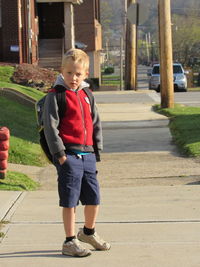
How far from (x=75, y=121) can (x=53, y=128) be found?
0.22 meters

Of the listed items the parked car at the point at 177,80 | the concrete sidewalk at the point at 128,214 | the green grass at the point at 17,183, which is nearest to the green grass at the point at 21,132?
the concrete sidewalk at the point at 128,214

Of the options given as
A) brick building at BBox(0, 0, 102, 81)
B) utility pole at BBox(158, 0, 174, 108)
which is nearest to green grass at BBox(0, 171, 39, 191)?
utility pole at BBox(158, 0, 174, 108)

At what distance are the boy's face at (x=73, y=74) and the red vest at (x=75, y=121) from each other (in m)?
0.07

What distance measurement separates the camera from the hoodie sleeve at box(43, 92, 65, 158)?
584 cm

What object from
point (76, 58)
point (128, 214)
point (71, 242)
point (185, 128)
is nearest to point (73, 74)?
point (76, 58)

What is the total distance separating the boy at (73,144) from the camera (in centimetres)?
590

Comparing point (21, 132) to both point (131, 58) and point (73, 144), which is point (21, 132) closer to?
point (73, 144)

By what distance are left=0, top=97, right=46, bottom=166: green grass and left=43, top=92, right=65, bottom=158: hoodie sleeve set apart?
20.2 ft

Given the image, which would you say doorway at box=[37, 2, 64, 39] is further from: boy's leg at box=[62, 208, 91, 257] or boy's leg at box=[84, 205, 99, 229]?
boy's leg at box=[62, 208, 91, 257]

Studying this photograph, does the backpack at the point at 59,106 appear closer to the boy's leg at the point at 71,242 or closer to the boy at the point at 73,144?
the boy at the point at 73,144

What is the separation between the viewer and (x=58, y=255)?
20.1ft

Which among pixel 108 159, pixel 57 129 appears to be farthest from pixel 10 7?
pixel 57 129

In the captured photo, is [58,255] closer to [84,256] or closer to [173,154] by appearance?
[84,256]

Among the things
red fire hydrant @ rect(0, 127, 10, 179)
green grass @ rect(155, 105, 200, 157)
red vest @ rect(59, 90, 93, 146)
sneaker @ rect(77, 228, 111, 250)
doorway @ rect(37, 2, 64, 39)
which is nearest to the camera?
red vest @ rect(59, 90, 93, 146)
